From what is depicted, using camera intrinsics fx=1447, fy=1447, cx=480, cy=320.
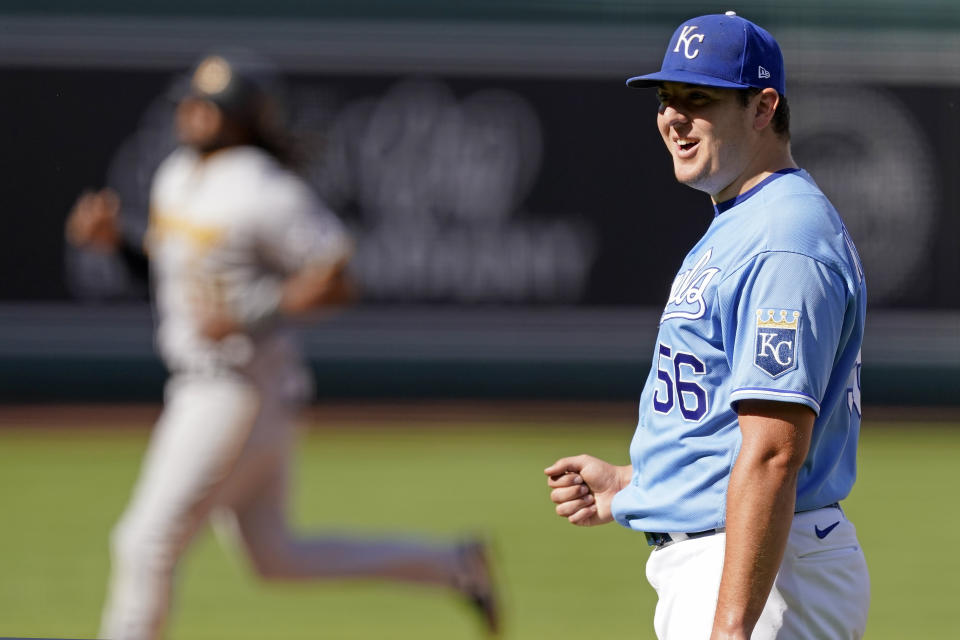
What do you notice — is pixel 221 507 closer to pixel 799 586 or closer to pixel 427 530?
pixel 799 586

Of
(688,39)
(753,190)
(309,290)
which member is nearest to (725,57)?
(688,39)

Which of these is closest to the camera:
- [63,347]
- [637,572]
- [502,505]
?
[637,572]

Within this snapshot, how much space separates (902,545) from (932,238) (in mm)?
7428

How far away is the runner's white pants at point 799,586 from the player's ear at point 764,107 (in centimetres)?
79

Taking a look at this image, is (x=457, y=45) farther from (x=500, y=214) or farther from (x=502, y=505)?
(x=502, y=505)

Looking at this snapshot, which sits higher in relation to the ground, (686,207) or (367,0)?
(367,0)

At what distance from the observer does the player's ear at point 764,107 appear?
2898 mm

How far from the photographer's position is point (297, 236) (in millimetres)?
A: 5727

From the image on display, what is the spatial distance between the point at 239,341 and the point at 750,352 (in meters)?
3.32

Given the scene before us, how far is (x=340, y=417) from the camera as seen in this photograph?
50.2ft

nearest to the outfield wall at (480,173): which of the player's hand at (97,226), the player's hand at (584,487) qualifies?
the player's hand at (97,226)

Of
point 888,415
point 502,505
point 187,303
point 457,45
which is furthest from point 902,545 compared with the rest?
point 457,45

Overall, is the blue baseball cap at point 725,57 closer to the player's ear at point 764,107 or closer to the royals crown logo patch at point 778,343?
the player's ear at point 764,107

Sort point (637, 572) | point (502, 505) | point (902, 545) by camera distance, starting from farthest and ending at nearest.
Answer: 1. point (502, 505)
2. point (902, 545)
3. point (637, 572)
